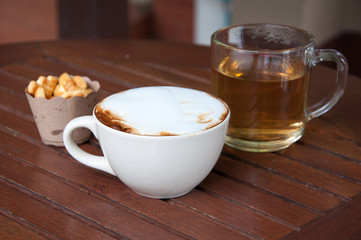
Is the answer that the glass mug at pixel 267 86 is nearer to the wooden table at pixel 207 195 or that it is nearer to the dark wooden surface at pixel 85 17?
the wooden table at pixel 207 195

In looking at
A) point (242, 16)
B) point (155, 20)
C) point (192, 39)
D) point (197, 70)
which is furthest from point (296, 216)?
point (155, 20)

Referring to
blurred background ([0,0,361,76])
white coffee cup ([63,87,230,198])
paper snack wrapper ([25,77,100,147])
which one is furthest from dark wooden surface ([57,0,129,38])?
white coffee cup ([63,87,230,198])

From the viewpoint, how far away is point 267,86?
24.3 inches

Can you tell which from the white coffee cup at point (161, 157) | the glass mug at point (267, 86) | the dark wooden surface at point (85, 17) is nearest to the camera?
the white coffee cup at point (161, 157)

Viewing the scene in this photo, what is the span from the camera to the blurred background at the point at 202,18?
2129 mm

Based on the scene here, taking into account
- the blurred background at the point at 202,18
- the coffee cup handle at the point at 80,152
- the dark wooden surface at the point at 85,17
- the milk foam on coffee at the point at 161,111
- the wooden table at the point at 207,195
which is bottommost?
the blurred background at the point at 202,18

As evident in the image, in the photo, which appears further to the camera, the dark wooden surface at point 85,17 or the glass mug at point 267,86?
the dark wooden surface at point 85,17

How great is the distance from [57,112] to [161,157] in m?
0.20

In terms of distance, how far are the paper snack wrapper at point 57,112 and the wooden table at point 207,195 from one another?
0.02 meters

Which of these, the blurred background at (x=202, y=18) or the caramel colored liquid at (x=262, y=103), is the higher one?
the caramel colored liquid at (x=262, y=103)

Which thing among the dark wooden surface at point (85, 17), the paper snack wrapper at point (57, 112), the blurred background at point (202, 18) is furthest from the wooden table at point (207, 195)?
the blurred background at point (202, 18)

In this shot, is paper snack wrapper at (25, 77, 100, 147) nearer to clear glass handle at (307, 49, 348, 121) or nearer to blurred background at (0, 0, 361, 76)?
clear glass handle at (307, 49, 348, 121)

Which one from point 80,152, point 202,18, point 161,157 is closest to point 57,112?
point 80,152

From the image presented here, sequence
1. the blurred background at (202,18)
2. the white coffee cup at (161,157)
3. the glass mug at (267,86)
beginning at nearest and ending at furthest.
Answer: the white coffee cup at (161,157)
the glass mug at (267,86)
the blurred background at (202,18)
